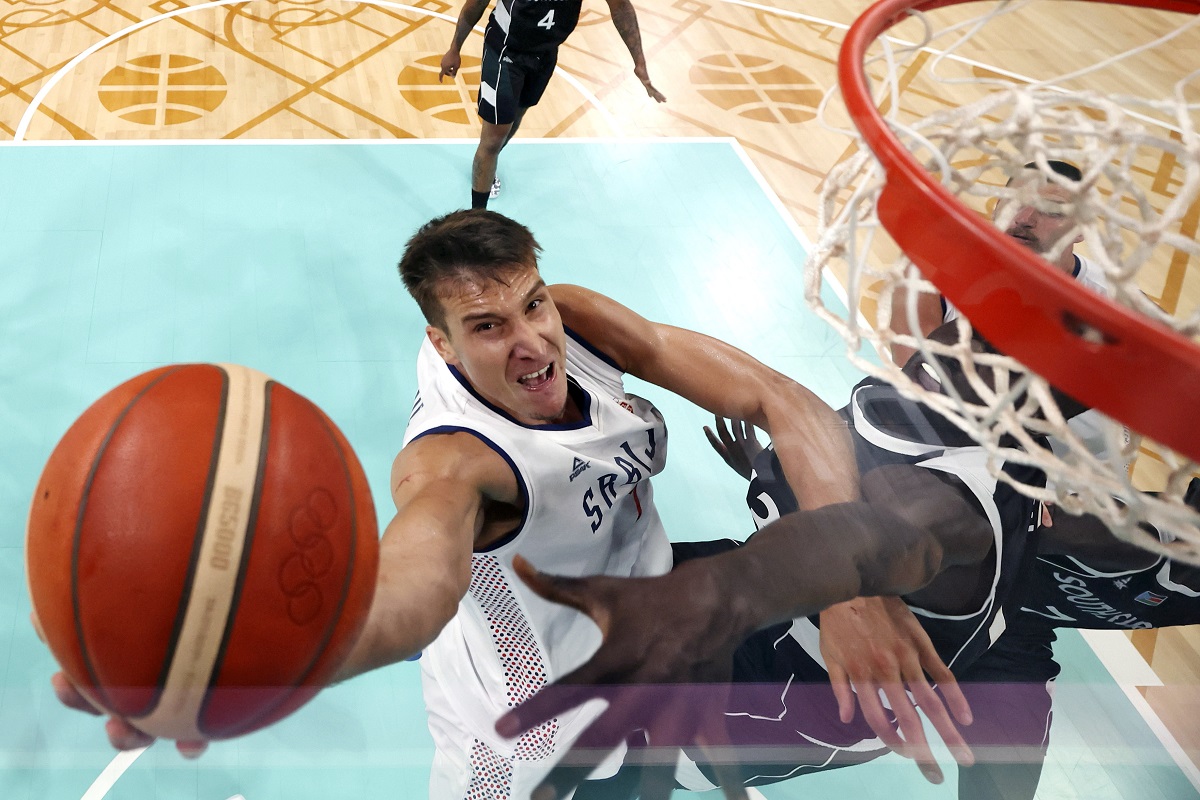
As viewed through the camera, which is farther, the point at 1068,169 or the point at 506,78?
the point at 506,78

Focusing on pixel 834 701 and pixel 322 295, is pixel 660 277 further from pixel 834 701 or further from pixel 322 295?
pixel 834 701

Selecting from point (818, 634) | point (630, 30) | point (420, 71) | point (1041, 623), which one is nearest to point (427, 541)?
point (818, 634)

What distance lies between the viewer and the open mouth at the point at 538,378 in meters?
1.50

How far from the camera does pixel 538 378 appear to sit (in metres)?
1.51

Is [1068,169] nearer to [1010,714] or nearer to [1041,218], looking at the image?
[1041,218]

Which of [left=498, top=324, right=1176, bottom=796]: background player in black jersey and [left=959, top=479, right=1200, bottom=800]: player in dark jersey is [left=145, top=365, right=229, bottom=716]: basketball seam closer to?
[left=498, top=324, right=1176, bottom=796]: background player in black jersey

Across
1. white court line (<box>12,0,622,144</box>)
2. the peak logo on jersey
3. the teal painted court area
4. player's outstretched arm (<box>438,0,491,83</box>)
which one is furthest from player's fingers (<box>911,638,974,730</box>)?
white court line (<box>12,0,622,144</box>)

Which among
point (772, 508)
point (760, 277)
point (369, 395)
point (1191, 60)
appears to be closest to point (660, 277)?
point (760, 277)

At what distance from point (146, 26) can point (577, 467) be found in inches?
151

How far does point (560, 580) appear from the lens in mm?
1425

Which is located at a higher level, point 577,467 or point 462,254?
point 462,254

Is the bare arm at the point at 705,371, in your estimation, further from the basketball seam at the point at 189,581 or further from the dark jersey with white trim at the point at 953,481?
the basketball seam at the point at 189,581

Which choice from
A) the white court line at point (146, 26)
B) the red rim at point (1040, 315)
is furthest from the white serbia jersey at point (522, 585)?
the white court line at point (146, 26)

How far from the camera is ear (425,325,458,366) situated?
154cm
